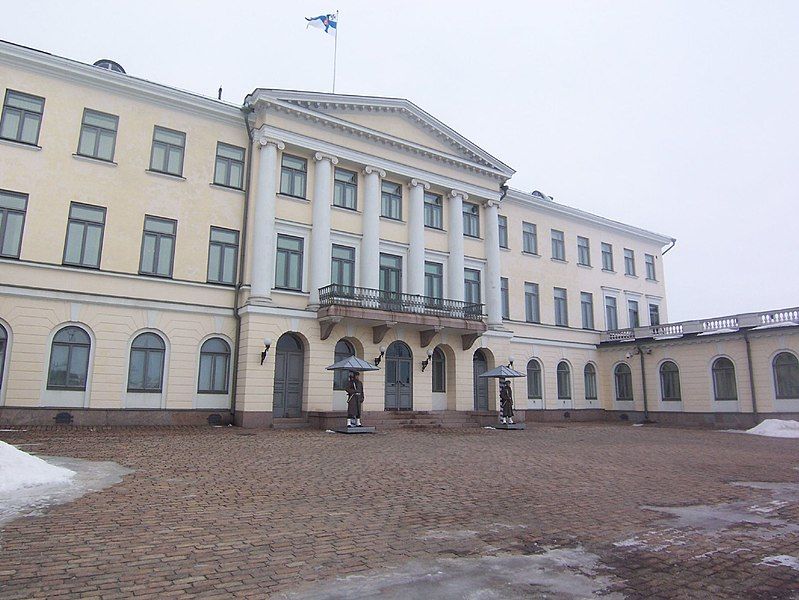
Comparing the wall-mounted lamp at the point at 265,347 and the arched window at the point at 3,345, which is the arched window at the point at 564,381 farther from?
the arched window at the point at 3,345

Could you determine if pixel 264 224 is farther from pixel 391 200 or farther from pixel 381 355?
pixel 381 355

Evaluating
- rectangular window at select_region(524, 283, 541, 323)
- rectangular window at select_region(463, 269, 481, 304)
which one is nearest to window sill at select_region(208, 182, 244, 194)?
rectangular window at select_region(463, 269, 481, 304)

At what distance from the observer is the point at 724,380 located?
2794 cm

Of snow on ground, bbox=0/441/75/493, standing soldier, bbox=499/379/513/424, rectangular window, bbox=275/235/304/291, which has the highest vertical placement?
rectangular window, bbox=275/235/304/291

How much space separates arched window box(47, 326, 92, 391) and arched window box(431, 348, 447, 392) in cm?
1431

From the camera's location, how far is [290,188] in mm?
23500

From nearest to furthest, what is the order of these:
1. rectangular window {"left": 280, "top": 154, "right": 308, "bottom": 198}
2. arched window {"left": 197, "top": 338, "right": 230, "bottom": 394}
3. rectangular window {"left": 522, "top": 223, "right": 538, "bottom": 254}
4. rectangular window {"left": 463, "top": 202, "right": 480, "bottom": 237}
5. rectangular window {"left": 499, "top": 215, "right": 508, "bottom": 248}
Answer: arched window {"left": 197, "top": 338, "right": 230, "bottom": 394}, rectangular window {"left": 280, "top": 154, "right": 308, "bottom": 198}, rectangular window {"left": 463, "top": 202, "right": 480, "bottom": 237}, rectangular window {"left": 499, "top": 215, "right": 508, "bottom": 248}, rectangular window {"left": 522, "top": 223, "right": 538, "bottom": 254}

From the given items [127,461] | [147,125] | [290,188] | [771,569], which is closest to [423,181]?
[290,188]

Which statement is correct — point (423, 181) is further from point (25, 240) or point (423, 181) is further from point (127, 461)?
point (127, 461)

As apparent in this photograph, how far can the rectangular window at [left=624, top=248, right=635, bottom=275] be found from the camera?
124 feet

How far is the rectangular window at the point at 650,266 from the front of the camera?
3903 centimetres

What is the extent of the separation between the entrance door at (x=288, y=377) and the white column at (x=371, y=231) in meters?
4.07

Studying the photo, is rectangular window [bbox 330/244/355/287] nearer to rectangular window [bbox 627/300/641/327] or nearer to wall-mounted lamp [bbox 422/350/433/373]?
wall-mounted lamp [bbox 422/350/433/373]

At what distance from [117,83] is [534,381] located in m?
24.6
